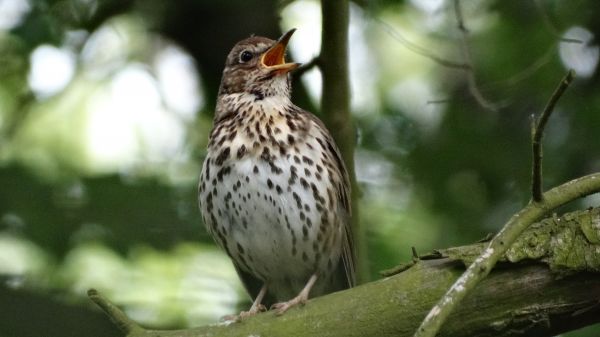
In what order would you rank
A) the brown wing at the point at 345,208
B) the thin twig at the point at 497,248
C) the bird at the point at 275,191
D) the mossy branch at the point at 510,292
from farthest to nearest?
the brown wing at the point at 345,208 → the bird at the point at 275,191 → the mossy branch at the point at 510,292 → the thin twig at the point at 497,248

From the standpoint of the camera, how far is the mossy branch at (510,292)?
3.86 metres

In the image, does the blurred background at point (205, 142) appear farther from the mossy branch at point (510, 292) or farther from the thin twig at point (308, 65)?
the mossy branch at point (510, 292)

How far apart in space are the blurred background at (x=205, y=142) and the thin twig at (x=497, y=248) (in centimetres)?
232

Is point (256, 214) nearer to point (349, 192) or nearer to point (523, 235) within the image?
point (349, 192)

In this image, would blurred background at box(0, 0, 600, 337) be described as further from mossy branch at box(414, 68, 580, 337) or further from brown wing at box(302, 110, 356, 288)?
mossy branch at box(414, 68, 580, 337)

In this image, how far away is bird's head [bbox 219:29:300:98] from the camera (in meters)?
6.13

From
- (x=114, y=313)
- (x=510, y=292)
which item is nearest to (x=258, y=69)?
(x=114, y=313)

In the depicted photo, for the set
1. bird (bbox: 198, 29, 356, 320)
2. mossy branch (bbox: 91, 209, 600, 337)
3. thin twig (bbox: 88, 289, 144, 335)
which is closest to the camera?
mossy branch (bbox: 91, 209, 600, 337)

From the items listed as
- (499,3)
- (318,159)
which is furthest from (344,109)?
(499,3)

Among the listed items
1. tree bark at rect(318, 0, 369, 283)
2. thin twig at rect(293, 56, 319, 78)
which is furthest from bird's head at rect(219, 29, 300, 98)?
tree bark at rect(318, 0, 369, 283)

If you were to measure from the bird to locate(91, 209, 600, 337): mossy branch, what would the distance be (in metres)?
1.08

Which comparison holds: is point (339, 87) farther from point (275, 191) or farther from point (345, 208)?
point (275, 191)

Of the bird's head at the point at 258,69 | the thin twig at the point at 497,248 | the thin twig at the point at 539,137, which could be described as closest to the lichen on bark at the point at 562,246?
the thin twig at the point at 497,248

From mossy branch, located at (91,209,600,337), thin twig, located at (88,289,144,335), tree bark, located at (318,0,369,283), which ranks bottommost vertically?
mossy branch, located at (91,209,600,337)
